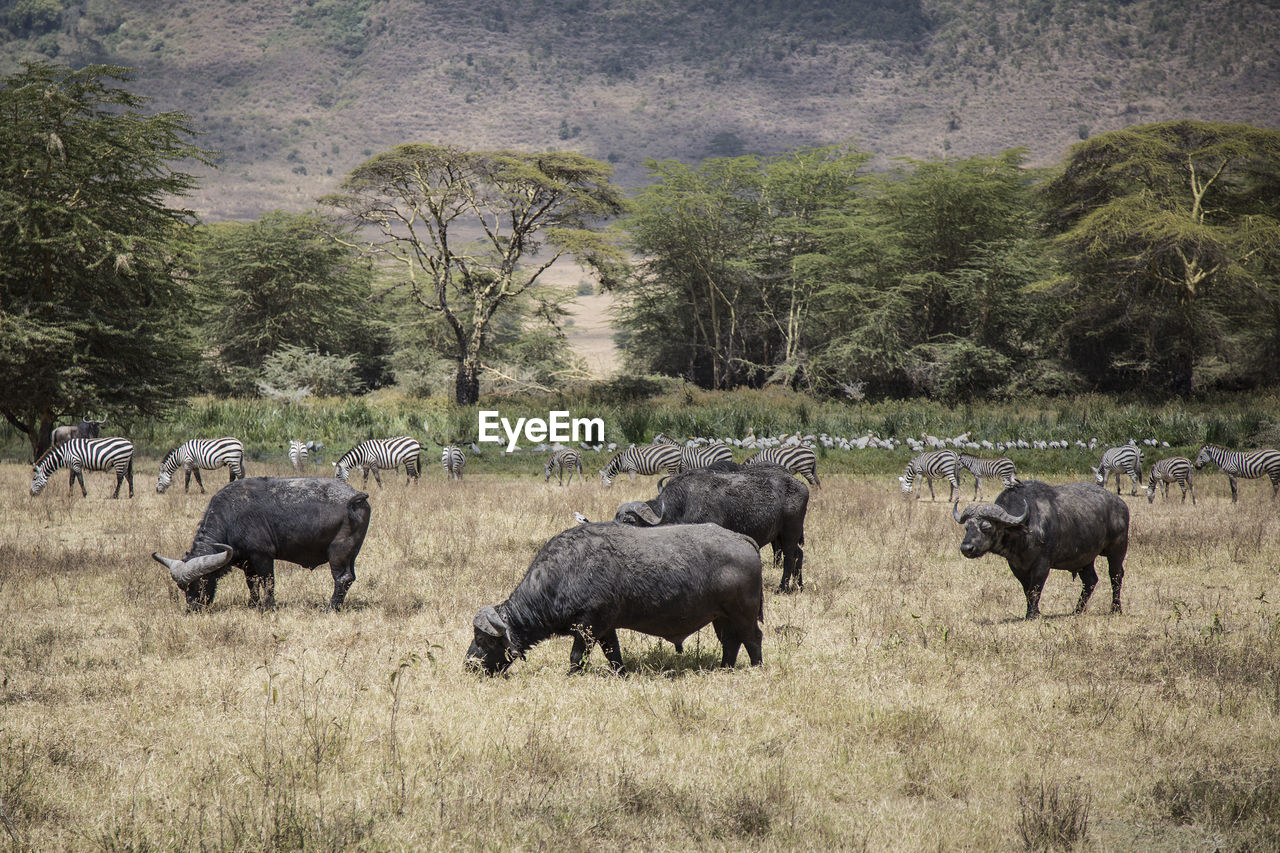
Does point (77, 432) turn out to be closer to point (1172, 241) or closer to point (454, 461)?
point (454, 461)

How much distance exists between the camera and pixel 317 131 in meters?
184

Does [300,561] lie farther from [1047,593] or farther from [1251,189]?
[1251,189]

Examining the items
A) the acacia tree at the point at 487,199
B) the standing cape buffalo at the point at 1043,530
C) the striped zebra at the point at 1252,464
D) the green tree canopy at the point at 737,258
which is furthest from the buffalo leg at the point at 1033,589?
the green tree canopy at the point at 737,258

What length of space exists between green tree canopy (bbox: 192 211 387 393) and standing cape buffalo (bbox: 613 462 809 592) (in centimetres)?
3701

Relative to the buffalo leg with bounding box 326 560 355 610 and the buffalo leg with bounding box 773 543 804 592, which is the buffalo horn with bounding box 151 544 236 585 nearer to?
the buffalo leg with bounding box 326 560 355 610

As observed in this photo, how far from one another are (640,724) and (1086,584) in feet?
19.0

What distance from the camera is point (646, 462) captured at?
72.9 feet

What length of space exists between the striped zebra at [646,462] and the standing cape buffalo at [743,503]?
1134cm

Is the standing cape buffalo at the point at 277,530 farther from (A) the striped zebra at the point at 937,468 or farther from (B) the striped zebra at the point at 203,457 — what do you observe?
(A) the striped zebra at the point at 937,468

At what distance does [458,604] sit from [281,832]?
5.19 metres

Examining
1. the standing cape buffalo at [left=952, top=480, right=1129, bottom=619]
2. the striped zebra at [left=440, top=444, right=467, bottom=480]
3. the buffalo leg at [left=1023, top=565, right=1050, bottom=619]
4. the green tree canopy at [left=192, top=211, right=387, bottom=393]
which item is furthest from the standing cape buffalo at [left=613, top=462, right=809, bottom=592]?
the green tree canopy at [left=192, top=211, right=387, bottom=393]

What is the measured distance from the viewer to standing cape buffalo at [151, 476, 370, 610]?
9.33 meters

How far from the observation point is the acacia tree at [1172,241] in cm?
3337

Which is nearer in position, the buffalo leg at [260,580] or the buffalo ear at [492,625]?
the buffalo ear at [492,625]
